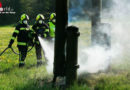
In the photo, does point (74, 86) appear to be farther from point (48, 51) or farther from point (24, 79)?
point (48, 51)

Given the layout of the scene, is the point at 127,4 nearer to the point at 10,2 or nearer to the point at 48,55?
the point at 48,55

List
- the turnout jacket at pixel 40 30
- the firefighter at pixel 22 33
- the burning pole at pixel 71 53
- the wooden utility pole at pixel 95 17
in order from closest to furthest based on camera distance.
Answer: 1. the burning pole at pixel 71 53
2. the wooden utility pole at pixel 95 17
3. the firefighter at pixel 22 33
4. the turnout jacket at pixel 40 30

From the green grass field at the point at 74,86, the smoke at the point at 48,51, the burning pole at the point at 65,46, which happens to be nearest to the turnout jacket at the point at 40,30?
the smoke at the point at 48,51

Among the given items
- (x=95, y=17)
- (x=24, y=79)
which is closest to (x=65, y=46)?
(x=24, y=79)

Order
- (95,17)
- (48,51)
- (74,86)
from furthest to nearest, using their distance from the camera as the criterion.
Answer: (48,51) < (95,17) < (74,86)

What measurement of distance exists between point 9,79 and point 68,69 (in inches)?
59.6

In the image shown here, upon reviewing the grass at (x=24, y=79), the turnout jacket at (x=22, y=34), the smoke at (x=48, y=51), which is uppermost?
the turnout jacket at (x=22, y=34)

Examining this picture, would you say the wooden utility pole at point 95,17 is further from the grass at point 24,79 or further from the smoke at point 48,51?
the grass at point 24,79

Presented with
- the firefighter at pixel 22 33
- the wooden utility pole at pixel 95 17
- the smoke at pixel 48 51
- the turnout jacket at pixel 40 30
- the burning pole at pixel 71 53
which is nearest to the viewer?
the burning pole at pixel 71 53

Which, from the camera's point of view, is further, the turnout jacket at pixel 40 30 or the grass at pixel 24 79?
the turnout jacket at pixel 40 30

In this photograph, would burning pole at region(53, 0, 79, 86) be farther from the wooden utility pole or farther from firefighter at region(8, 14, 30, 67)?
firefighter at region(8, 14, 30, 67)

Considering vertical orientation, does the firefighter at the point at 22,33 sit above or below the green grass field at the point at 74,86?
above

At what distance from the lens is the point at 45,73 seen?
5.49 m

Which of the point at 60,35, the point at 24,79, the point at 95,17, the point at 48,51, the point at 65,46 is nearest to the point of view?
the point at 60,35
